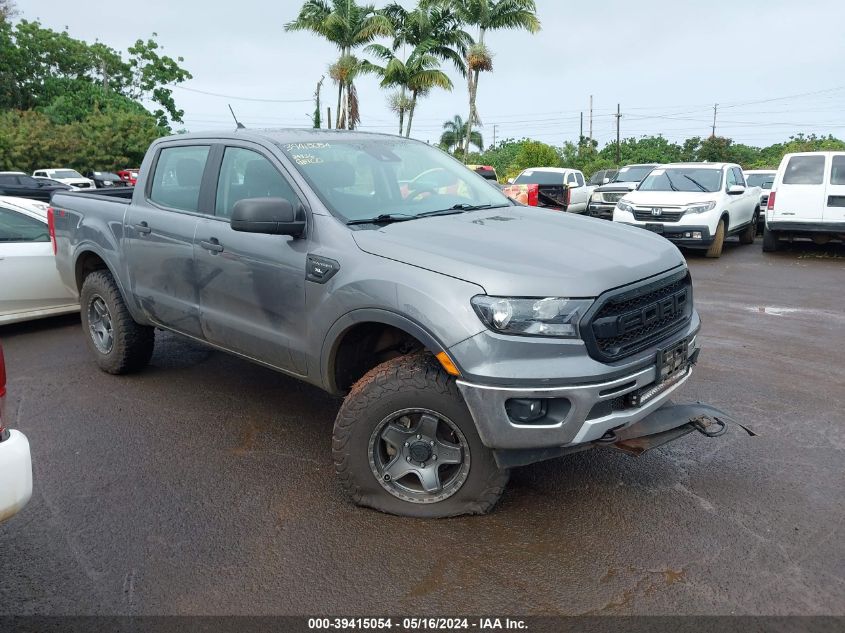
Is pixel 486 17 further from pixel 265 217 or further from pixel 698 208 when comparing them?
pixel 265 217

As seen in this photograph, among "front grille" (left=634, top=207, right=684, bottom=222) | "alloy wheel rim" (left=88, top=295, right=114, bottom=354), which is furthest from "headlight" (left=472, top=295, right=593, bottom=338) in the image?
"front grille" (left=634, top=207, right=684, bottom=222)

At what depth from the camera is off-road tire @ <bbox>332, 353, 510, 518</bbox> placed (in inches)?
125

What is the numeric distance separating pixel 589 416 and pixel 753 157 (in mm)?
49309

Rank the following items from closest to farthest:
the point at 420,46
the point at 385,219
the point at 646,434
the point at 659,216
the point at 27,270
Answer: the point at 646,434 → the point at 385,219 → the point at 27,270 → the point at 659,216 → the point at 420,46

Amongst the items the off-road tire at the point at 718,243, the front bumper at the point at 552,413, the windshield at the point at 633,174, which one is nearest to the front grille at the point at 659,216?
the off-road tire at the point at 718,243

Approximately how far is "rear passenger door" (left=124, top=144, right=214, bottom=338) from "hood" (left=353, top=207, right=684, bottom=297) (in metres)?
1.47

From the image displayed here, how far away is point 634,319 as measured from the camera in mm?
3166

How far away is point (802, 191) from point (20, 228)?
12.0 metres

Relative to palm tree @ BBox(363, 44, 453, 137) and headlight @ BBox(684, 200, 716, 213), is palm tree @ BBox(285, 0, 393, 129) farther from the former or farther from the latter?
headlight @ BBox(684, 200, 716, 213)

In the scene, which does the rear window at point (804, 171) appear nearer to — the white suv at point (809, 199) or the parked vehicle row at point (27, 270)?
the white suv at point (809, 199)

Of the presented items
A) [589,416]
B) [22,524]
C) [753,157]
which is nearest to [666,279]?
[589,416]

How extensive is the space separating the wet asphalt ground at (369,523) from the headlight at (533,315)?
1009mm

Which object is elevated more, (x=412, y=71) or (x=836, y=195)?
(x=412, y=71)

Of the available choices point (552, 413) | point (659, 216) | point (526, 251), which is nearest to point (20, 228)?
point (526, 251)
